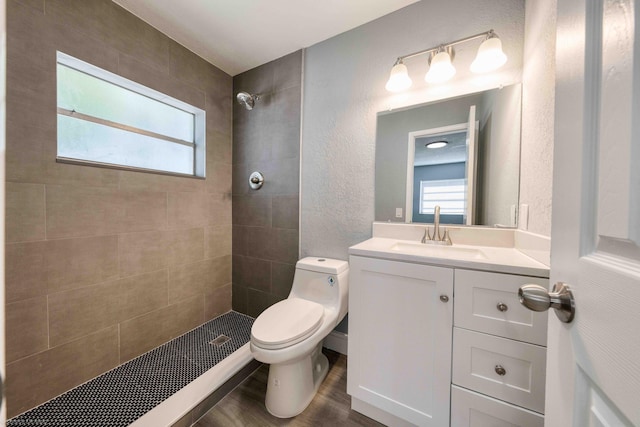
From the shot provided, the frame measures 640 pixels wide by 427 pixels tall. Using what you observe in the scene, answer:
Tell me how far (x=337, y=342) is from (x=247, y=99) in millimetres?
2075

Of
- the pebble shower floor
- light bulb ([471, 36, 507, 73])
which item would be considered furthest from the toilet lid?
light bulb ([471, 36, 507, 73])

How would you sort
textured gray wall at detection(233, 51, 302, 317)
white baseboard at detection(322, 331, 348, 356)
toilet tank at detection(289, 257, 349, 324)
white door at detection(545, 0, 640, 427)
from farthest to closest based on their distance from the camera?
1. textured gray wall at detection(233, 51, 302, 317)
2. white baseboard at detection(322, 331, 348, 356)
3. toilet tank at detection(289, 257, 349, 324)
4. white door at detection(545, 0, 640, 427)

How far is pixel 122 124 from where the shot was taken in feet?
5.03

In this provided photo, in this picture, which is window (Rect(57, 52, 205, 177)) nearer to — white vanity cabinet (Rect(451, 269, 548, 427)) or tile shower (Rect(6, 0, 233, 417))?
tile shower (Rect(6, 0, 233, 417))

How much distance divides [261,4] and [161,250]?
1.79 metres

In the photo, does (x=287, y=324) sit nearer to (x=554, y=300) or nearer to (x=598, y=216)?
(x=554, y=300)

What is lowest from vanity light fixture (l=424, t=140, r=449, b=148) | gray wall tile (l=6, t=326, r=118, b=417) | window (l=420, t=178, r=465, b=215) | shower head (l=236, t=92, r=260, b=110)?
gray wall tile (l=6, t=326, r=118, b=417)

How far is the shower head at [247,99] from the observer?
1893 mm

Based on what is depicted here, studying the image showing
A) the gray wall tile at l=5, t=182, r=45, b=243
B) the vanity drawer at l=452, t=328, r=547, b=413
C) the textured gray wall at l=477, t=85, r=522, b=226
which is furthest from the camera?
the textured gray wall at l=477, t=85, r=522, b=226

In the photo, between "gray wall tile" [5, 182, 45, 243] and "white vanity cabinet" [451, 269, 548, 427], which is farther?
"gray wall tile" [5, 182, 45, 243]

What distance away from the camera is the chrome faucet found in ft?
4.39

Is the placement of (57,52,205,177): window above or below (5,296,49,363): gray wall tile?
above

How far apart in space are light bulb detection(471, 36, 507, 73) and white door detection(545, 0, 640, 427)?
890mm

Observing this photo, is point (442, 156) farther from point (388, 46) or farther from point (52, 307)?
point (52, 307)
